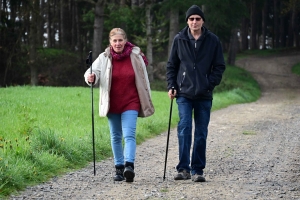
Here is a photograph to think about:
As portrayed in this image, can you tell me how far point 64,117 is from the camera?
1525 cm

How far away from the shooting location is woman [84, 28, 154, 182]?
26.5 ft

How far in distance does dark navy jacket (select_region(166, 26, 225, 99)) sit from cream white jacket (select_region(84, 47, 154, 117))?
342 mm

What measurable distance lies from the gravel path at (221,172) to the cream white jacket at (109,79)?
939 mm

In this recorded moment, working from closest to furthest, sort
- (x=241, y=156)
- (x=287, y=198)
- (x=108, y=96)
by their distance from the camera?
1. (x=287, y=198)
2. (x=108, y=96)
3. (x=241, y=156)

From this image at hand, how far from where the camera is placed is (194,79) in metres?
8.02

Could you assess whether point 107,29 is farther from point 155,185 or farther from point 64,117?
point 155,185

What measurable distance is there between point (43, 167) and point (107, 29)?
101ft

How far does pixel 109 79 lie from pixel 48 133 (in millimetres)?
2091

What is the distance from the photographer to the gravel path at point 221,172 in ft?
23.5

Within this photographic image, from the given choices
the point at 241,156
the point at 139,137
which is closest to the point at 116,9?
the point at 139,137

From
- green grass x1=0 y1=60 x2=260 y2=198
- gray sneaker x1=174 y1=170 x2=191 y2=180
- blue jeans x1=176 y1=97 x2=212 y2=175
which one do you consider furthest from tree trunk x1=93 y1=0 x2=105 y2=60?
gray sneaker x1=174 y1=170 x2=191 y2=180

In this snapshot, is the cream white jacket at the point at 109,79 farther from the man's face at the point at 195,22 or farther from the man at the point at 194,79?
the man's face at the point at 195,22

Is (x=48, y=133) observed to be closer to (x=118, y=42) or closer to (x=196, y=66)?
(x=118, y=42)

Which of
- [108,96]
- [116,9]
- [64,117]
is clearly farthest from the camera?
[116,9]
